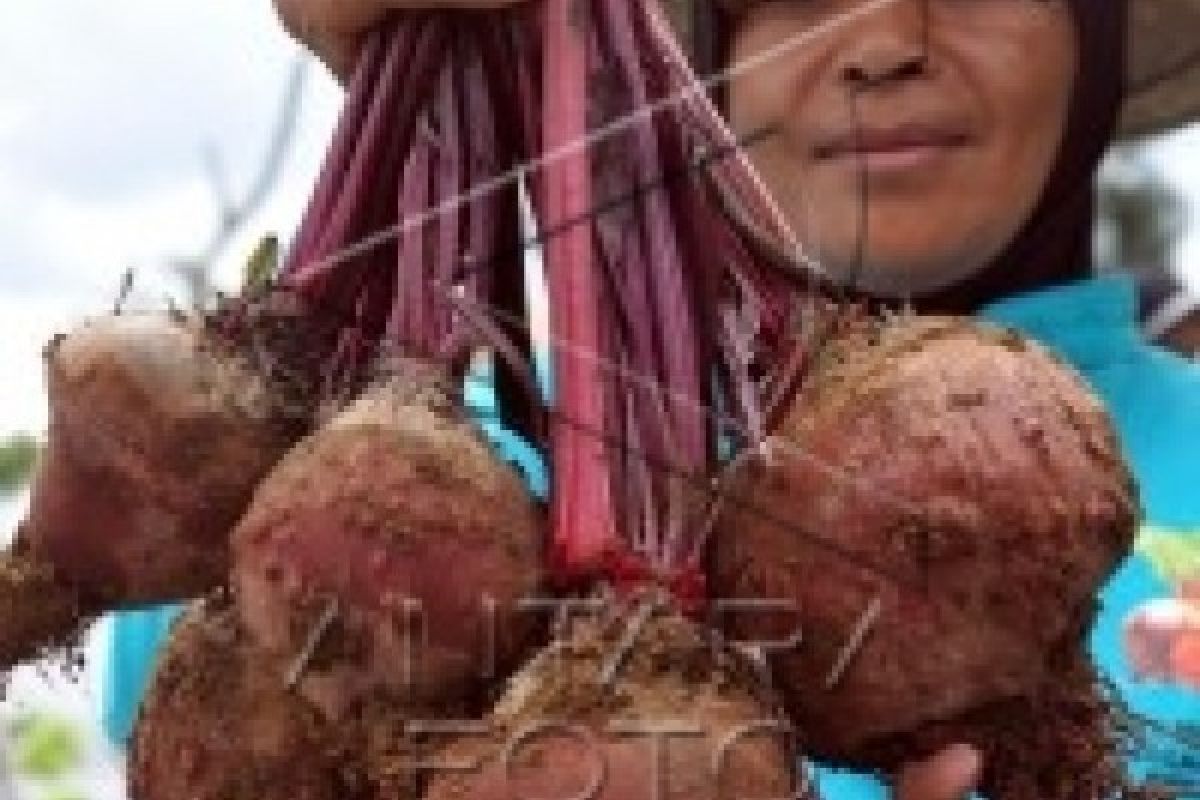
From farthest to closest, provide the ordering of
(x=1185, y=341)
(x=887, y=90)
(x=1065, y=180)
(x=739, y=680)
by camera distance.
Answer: (x=1185, y=341) < (x=1065, y=180) < (x=887, y=90) < (x=739, y=680)

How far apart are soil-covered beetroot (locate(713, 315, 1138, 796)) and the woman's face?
1.77ft

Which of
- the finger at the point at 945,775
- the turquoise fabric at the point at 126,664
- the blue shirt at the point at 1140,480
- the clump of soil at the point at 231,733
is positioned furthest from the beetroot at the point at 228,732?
the turquoise fabric at the point at 126,664

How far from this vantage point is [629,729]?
34.8 inches

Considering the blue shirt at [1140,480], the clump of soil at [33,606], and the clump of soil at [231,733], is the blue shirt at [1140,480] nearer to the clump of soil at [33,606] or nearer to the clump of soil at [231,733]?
the clump of soil at [33,606]

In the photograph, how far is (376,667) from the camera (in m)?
0.93

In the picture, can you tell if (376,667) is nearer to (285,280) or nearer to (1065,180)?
(285,280)

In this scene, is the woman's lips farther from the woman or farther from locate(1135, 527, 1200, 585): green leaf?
locate(1135, 527, 1200, 585): green leaf

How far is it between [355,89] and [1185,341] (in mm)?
1249

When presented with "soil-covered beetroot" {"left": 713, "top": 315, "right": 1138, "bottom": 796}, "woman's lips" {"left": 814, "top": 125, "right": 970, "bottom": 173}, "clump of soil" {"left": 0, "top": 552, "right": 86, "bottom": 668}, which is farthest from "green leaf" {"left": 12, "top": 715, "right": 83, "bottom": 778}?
"soil-covered beetroot" {"left": 713, "top": 315, "right": 1138, "bottom": 796}

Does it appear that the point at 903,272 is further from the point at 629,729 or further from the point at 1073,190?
the point at 629,729

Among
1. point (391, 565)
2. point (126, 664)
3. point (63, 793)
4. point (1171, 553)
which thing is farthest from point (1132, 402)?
point (63, 793)

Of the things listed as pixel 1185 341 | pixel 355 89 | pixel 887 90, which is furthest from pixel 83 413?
pixel 1185 341

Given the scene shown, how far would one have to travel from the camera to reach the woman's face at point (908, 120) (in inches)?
59.9

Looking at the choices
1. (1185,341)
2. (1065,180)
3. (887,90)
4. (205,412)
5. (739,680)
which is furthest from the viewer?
(1185,341)
